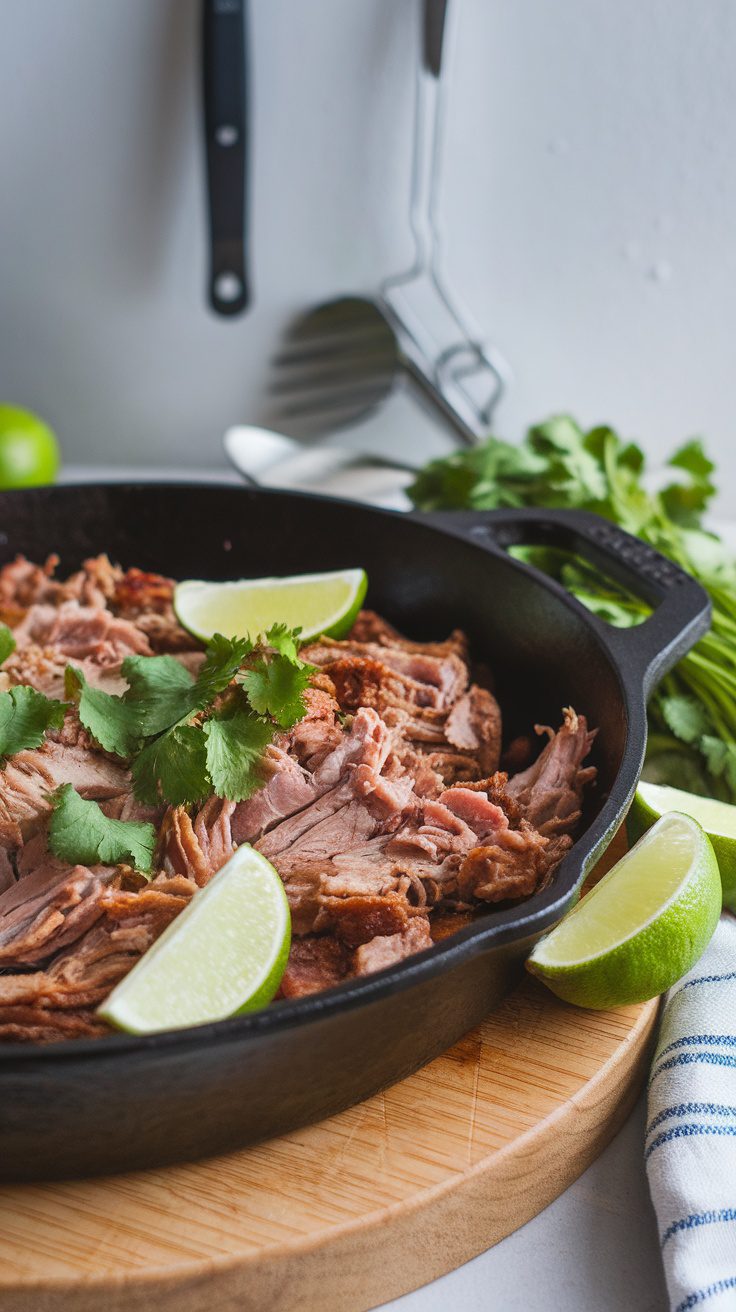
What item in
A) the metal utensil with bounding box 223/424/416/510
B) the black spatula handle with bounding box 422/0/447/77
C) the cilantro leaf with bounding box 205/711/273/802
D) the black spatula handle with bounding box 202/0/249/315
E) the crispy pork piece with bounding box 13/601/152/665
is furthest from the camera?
the metal utensil with bounding box 223/424/416/510

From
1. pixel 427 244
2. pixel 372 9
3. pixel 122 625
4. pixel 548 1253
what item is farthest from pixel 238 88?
pixel 548 1253

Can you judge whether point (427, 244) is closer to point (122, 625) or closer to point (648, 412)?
point (648, 412)

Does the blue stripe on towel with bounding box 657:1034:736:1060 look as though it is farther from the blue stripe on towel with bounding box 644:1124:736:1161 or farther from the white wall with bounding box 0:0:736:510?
the white wall with bounding box 0:0:736:510

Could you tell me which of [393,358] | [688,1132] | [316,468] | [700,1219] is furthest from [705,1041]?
[393,358]

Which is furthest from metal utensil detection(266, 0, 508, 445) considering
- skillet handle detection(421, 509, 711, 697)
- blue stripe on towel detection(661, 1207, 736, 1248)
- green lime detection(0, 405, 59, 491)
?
blue stripe on towel detection(661, 1207, 736, 1248)

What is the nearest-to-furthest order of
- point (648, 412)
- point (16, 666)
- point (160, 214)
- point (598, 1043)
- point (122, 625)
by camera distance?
1. point (598, 1043)
2. point (16, 666)
3. point (122, 625)
4. point (160, 214)
5. point (648, 412)

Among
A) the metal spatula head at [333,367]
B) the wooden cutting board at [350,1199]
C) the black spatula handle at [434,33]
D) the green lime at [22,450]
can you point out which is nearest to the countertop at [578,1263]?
the wooden cutting board at [350,1199]
